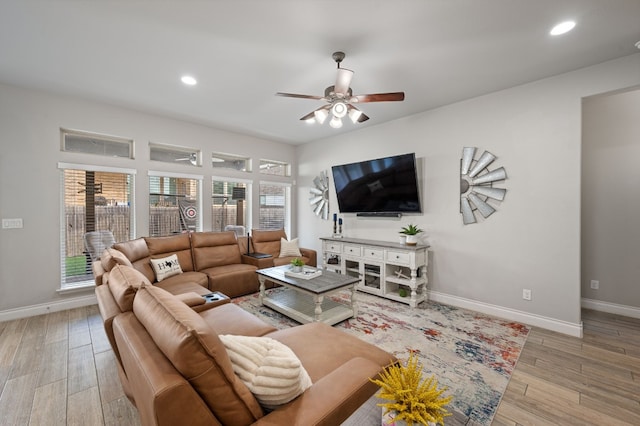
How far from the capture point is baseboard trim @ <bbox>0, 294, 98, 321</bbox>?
3.13 meters

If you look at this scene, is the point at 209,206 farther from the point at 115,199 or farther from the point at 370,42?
the point at 370,42

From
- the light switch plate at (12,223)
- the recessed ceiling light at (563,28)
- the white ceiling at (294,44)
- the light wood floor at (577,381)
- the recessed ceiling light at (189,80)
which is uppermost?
the recessed ceiling light at (189,80)

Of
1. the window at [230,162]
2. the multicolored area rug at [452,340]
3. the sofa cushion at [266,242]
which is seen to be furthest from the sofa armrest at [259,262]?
the window at [230,162]

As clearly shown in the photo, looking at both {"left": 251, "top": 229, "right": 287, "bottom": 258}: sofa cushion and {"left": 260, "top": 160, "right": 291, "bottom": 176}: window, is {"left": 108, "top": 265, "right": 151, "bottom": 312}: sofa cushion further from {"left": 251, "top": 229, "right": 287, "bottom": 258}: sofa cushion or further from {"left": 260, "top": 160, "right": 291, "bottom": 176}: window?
{"left": 260, "top": 160, "right": 291, "bottom": 176}: window

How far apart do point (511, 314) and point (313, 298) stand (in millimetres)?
2406

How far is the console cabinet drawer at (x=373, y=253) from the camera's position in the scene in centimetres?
391

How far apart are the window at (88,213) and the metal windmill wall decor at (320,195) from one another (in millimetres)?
3216

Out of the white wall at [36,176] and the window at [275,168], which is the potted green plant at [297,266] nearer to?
the window at [275,168]

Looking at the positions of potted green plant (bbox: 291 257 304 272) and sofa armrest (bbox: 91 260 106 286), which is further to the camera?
potted green plant (bbox: 291 257 304 272)

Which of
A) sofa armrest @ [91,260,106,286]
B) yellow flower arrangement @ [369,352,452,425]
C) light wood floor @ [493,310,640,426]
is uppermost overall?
sofa armrest @ [91,260,106,286]

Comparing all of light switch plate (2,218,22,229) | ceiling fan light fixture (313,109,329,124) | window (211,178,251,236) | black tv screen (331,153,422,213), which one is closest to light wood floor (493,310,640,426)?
black tv screen (331,153,422,213)

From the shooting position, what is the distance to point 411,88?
10.5 ft

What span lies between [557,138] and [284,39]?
10.1ft

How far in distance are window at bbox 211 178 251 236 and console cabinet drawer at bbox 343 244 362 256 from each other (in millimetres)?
2118
